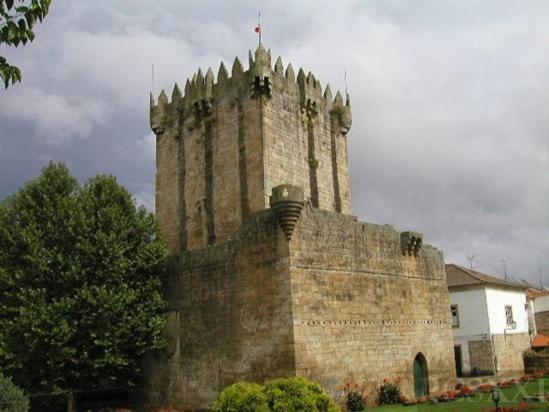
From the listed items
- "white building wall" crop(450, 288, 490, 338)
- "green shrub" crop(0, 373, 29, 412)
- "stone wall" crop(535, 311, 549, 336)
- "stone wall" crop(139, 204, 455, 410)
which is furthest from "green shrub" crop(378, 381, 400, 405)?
"stone wall" crop(535, 311, 549, 336)

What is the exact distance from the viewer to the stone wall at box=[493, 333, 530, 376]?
35906mm

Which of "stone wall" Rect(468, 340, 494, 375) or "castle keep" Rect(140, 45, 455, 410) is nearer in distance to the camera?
"castle keep" Rect(140, 45, 455, 410)

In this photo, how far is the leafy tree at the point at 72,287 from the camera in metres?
20.7

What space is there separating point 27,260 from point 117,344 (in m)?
4.38

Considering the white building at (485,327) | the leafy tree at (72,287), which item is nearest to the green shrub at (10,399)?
the leafy tree at (72,287)

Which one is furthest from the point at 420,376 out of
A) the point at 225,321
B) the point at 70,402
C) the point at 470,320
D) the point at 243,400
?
the point at 470,320

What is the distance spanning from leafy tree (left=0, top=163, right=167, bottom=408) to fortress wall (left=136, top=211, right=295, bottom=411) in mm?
948

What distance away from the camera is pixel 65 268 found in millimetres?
21594

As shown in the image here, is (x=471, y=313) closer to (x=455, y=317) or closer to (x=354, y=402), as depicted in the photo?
(x=455, y=317)

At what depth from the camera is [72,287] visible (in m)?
21.6

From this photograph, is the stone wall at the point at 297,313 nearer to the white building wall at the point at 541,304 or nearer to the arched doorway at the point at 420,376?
the arched doorway at the point at 420,376

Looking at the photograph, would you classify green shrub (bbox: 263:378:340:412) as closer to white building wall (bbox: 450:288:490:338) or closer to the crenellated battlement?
the crenellated battlement

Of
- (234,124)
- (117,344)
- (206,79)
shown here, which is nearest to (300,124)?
(234,124)

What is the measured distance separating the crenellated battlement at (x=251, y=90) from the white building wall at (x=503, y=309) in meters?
15.9
